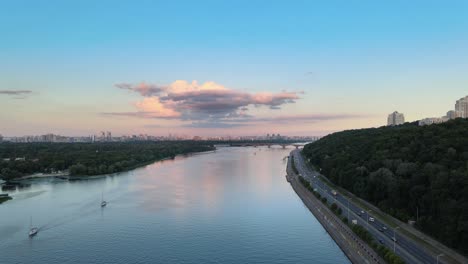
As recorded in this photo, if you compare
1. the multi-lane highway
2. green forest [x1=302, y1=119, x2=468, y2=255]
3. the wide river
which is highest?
green forest [x1=302, y1=119, x2=468, y2=255]

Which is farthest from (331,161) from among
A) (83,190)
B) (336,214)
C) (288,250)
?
(83,190)

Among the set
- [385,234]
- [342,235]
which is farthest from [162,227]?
[385,234]

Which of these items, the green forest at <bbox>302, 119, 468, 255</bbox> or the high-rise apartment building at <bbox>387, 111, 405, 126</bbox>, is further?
the high-rise apartment building at <bbox>387, 111, 405, 126</bbox>

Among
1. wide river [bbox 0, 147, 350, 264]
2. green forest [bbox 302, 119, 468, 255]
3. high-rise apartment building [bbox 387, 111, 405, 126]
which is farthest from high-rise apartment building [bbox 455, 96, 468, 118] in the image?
wide river [bbox 0, 147, 350, 264]

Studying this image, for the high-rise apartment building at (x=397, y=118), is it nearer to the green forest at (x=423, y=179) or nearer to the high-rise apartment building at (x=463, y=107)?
the high-rise apartment building at (x=463, y=107)

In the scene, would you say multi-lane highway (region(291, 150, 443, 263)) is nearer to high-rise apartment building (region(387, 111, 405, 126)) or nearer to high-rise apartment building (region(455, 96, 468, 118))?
high-rise apartment building (region(455, 96, 468, 118))

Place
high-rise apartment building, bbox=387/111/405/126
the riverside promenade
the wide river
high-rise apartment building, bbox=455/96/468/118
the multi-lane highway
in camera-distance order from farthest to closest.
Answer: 1. high-rise apartment building, bbox=387/111/405/126
2. high-rise apartment building, bbox=455/96/468/118
3. the wide river
4. the riverside promenade
5. the multi-lane highway

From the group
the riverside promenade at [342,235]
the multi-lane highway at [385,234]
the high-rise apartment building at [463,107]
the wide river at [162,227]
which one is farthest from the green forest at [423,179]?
the high-rise apartment building at [463,107]
